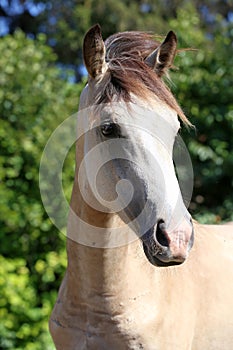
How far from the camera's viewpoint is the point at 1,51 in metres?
5.85

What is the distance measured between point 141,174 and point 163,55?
2.16ft

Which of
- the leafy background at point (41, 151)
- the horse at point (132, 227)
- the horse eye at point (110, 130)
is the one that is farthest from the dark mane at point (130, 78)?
the leafy background at point (41, 151)

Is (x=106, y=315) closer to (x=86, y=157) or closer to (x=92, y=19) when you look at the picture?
(x=86, y=157)

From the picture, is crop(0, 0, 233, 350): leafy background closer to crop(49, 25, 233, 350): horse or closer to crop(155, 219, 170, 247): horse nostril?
crop(49, 25, 233, 350): horse

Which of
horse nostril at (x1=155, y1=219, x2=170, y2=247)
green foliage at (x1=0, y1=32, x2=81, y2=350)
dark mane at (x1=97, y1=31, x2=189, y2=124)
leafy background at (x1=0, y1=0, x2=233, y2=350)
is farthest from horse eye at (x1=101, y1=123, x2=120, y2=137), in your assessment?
green foliage at (x1=0, y1=32, x2=81, y2=350)

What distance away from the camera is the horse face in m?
2.35

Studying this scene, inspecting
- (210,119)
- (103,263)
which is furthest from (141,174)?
(210,119)

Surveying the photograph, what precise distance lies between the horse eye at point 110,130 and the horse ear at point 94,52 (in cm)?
27

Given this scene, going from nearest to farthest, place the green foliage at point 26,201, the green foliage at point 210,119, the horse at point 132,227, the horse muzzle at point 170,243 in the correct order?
the horse muzzle at point 170,243 < the horse at point 132,227 < the green foliage at point 26,201 < the green foliage at point 210,119

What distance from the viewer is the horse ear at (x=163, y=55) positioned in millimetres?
2824

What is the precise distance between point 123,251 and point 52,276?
2332mm

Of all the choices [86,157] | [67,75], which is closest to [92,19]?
[67,75]

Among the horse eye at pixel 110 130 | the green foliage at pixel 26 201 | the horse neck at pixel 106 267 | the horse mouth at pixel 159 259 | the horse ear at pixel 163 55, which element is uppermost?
the horse ear at pixel 163 55

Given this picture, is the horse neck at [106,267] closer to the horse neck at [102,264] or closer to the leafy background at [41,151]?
the horse neck at [102,264]
